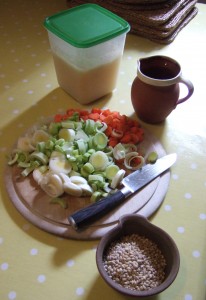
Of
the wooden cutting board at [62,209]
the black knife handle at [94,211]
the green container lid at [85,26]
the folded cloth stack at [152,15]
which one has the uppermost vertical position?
the green container lid at [85,26]

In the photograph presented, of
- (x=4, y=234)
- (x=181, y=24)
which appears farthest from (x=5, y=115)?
(x=181, y=24)

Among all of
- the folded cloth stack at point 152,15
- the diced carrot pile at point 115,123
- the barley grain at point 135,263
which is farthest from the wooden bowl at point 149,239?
the folded cloth stack at point 152,15

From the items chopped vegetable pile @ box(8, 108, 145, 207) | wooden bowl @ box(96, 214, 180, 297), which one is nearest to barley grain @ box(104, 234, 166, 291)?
wooden bowl @ box(96, 214, 180, 297)

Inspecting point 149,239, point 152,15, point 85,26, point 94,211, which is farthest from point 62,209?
point 152,15

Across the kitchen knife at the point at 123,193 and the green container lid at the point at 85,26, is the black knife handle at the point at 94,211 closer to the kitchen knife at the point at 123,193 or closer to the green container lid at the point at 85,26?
the kitchen knife at the point at 123,193

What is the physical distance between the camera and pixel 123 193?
0.59 metres

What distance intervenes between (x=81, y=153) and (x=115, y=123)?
129 mm

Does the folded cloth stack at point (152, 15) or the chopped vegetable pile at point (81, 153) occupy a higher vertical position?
the folded cloth stack at point (152, 15)

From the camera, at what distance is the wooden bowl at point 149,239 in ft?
1.42

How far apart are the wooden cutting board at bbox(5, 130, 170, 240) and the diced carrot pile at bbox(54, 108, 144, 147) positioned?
117 mm

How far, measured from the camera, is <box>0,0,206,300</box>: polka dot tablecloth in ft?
1.64

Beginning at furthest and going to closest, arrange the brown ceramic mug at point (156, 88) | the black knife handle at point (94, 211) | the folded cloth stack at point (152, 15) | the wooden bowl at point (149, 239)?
the folded cloth stack at point (152, 15), the brown ceramic mug at point (156, 88), the black knife handle at point (94, 211), the wooden bowl at point (149, 239)

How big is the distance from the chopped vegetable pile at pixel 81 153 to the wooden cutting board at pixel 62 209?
0.05 feet

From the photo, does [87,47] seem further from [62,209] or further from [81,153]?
[62,209]
